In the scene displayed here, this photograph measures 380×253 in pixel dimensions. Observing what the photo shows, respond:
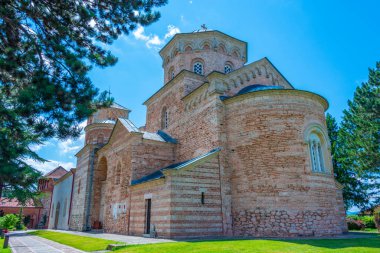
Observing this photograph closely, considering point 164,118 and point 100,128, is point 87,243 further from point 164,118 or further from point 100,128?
point 100,128

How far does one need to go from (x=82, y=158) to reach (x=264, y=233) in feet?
57.6

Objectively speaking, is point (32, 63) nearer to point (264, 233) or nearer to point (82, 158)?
point (264, 233)

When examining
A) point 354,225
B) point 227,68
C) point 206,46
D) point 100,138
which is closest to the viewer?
point 206,46

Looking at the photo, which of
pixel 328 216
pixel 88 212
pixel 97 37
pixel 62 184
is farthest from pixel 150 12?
pixel 62 184

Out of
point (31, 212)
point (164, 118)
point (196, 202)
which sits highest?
point (164, 118)

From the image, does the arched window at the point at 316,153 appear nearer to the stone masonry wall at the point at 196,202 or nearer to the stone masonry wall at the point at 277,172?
the stone masonry wall at the point at 277,172

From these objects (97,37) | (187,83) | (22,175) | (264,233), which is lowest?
(264,233)

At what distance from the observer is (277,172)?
11.8 metres

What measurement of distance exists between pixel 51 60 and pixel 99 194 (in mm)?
15865

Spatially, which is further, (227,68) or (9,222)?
(9,222)

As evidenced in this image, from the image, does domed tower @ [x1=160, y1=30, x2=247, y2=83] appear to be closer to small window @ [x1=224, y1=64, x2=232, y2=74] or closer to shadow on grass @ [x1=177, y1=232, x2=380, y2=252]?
small window @ [x1=224, y1=64, x2=232, y2=74]

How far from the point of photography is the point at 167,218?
11.2 m

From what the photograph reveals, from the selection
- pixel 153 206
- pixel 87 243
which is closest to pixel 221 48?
pixel 153 206

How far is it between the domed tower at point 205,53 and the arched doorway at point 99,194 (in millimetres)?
9654
